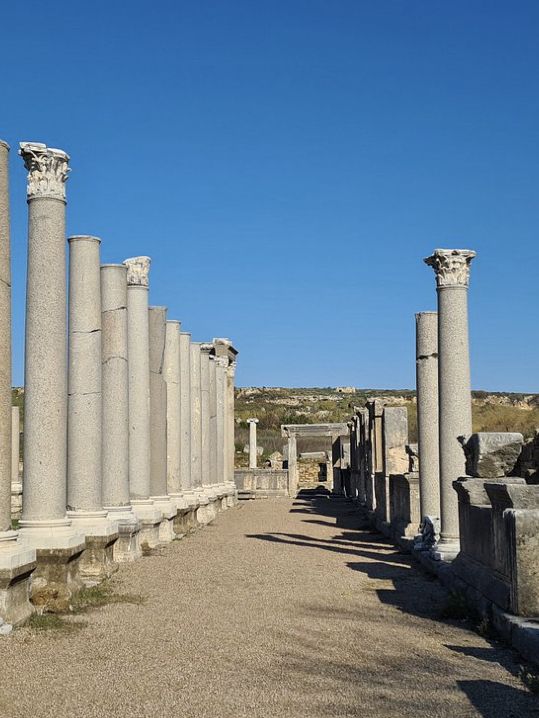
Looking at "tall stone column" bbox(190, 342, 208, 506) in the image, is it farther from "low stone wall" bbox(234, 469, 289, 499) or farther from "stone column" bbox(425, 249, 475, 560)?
Answer: "low stone wall" bbox(234, 469, 289, 499)

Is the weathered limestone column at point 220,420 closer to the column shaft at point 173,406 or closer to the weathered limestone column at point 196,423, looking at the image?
the weathered limestone column at point 196,423

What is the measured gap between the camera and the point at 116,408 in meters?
15.4

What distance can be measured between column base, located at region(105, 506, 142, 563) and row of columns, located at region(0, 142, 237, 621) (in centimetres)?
2

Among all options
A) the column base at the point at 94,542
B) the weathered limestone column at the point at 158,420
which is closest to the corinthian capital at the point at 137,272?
the weathered limestone column at the point at 158,420

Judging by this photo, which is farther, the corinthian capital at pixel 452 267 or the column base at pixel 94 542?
the corinthian capital at pixel 452 267

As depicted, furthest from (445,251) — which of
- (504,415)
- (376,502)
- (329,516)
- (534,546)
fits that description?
(504,415)

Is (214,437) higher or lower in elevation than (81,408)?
lower

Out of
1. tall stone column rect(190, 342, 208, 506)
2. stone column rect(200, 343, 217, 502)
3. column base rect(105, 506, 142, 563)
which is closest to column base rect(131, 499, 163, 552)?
column base rect(105, 506, 142, 563)

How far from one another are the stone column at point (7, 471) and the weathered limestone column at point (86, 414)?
11.5 ft

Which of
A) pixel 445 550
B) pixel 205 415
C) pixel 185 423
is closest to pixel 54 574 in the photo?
pixel 445 550

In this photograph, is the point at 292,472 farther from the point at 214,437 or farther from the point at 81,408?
the point at 81,408

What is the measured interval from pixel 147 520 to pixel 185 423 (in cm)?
661

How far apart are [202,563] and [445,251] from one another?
6132mm

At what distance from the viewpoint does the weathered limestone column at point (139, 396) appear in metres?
17.2
